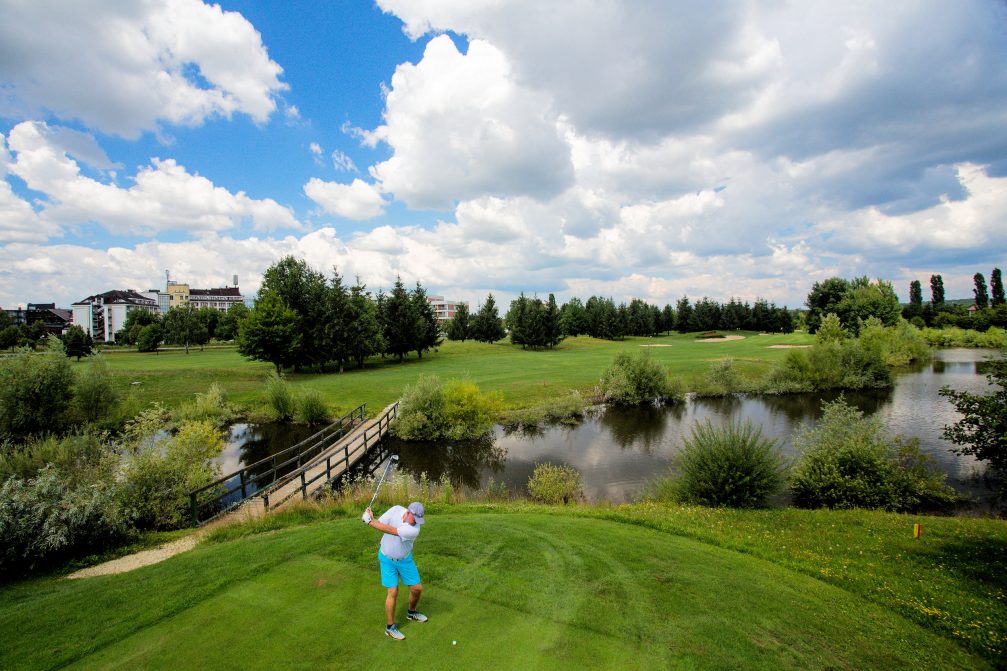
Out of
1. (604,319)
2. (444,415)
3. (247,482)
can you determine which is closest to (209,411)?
(444,415)

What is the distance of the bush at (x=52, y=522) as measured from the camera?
877 centimetres

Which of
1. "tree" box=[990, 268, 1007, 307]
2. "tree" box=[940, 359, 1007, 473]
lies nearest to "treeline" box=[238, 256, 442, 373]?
"tree" box=[940, 359, 1007, 473]

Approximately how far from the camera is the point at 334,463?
66.4 feet

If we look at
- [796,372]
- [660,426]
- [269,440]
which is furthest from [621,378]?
[269,440]

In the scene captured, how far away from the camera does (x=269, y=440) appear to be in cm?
2762

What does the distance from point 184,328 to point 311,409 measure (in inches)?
2323

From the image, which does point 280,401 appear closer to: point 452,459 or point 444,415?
point 444,415

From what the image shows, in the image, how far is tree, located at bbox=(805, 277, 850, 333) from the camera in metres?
79.4

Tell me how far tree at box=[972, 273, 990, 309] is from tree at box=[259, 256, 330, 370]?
15000cm

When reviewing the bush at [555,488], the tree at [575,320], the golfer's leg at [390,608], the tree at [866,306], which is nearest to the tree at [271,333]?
the bush at [555,488]

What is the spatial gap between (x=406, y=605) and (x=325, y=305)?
47168 mm

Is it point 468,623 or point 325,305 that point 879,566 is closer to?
point 468,623

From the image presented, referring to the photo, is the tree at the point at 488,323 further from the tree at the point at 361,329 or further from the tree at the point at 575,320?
the tree at the point at 361,329

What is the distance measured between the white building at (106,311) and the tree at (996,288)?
756ft
